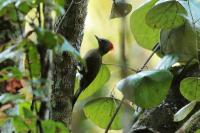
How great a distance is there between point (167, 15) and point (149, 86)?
0.20 metres

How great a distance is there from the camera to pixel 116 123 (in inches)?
48.0

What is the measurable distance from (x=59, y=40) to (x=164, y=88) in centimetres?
41

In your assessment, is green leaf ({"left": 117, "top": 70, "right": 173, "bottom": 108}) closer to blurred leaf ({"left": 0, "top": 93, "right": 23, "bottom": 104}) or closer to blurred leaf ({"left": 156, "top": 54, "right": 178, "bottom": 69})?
blurred leaf ({"left": 156, "top": 54, "right": 178, "bottom": 69})

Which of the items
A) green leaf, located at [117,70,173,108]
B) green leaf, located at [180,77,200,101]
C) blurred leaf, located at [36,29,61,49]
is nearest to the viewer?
blurred leaf, located at [36,29,61,49]

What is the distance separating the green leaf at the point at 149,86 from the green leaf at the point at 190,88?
11 centimetres

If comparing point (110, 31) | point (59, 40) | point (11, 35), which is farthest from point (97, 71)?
point (110, 31)

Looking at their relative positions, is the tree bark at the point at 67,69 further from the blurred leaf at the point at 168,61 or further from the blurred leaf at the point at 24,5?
the blurred leaf at the point at 24,5

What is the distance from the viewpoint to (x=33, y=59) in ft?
2.19

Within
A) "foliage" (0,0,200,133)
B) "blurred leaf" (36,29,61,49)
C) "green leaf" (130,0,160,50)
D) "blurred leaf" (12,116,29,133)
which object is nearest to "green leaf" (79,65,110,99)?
"foliage" (0,0,200,133)

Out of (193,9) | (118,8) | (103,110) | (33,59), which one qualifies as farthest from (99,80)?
(33,59)

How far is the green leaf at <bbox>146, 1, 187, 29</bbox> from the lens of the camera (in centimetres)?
109

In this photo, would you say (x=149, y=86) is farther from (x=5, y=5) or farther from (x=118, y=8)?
(x=5, y=5)

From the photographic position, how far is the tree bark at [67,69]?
1005 mm

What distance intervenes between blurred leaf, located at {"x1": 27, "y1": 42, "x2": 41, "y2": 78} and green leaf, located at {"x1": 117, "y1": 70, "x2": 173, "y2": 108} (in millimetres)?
300
